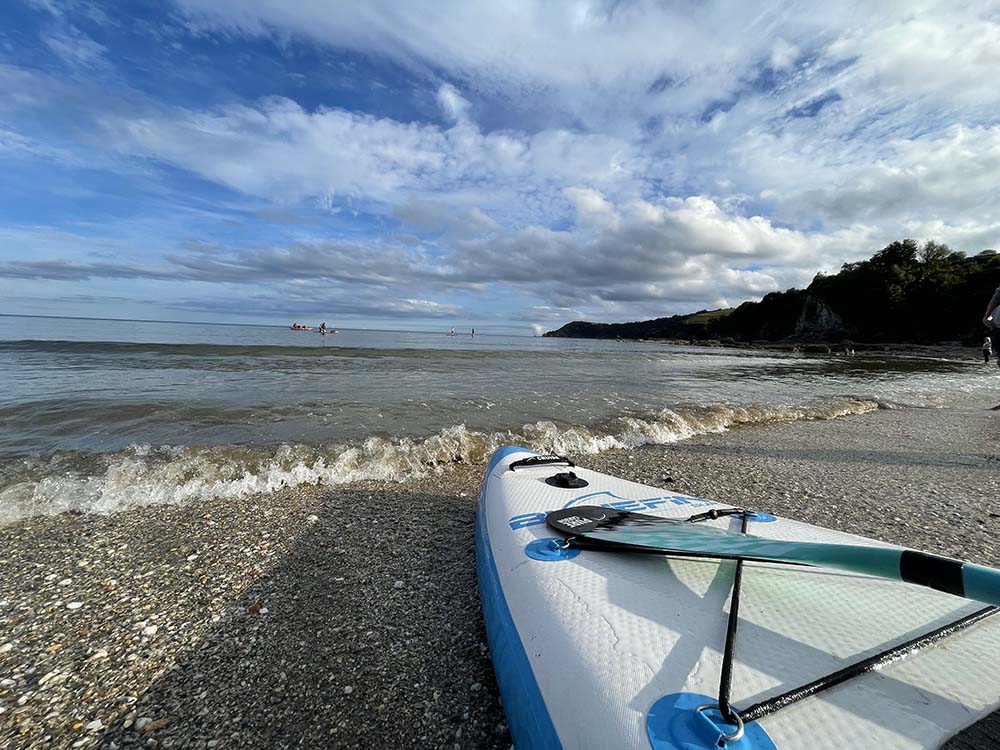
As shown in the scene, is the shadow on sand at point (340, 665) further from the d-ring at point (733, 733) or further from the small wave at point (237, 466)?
the small wave at point (237, 466)

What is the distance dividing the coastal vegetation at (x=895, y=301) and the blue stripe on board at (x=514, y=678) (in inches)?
3100

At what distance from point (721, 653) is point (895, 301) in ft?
297

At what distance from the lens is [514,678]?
1.95m

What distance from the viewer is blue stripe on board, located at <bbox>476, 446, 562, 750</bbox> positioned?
5.41 ft

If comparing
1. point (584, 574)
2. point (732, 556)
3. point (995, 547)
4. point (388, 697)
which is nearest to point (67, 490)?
point (388, 697)

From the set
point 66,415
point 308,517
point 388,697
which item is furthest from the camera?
point 66,415

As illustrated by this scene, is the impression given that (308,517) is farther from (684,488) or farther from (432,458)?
(684,488)

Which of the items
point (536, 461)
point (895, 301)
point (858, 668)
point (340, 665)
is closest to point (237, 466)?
point (536, 461)

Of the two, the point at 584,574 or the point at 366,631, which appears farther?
the point at 366,631

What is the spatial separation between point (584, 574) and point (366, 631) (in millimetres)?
1502

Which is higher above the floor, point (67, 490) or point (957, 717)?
point (957, 717)

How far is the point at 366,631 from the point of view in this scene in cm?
280

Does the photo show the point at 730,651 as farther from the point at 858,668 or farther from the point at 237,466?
the point at 237,466

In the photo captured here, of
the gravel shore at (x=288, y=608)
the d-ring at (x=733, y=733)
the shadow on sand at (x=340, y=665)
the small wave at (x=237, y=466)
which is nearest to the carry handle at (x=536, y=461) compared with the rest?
the gravel shore at (x=288, y=608)
